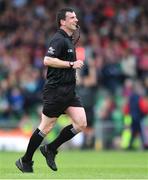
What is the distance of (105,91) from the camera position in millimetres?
26250

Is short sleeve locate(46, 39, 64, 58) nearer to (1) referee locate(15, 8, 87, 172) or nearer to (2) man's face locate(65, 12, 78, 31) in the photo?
(1) referee locate(15, 8, 87, 172)

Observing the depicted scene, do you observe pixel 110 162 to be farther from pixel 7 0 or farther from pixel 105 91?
pixel 7 0

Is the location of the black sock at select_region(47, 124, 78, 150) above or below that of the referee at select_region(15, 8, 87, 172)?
below

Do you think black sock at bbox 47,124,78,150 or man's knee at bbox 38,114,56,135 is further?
black sock at bbox 47,124,78,150

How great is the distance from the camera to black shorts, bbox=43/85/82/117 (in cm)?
1320

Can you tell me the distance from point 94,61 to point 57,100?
515 inches

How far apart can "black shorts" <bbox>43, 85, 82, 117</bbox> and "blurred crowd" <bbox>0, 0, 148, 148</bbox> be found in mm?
10528

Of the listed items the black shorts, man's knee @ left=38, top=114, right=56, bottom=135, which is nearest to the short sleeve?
the black shorts

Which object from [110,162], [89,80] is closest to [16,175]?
[110,162]

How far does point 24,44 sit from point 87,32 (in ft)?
7.14

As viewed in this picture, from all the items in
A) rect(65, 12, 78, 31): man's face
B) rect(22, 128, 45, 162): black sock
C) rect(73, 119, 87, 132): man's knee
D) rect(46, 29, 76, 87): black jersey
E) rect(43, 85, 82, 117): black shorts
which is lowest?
rect(22, 128, 45, 162): black sock

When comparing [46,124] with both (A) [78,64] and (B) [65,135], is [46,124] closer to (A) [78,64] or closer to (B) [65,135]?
(B) [65,135]

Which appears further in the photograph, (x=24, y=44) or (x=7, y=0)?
(x=7, y=0)

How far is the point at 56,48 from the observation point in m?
13.1
